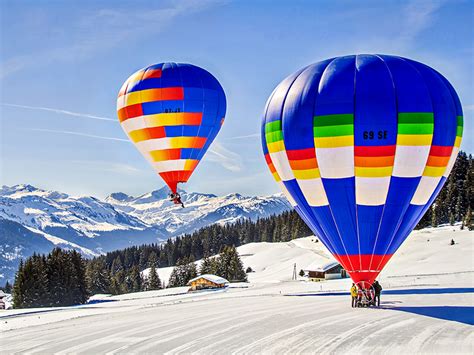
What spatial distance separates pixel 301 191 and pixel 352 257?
11.5 ft

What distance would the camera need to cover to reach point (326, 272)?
73188 millimetres

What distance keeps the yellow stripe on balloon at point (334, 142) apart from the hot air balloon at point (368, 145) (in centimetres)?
4

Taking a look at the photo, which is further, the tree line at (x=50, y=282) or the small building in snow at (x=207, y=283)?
the small building in snow at (x=207, y=283)

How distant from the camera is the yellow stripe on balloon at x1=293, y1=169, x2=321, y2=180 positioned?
25016 millimetres

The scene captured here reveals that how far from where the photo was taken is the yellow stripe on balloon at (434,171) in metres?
24.7

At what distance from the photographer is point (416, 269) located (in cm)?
6300

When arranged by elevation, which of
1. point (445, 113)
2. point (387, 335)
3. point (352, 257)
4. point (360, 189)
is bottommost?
point (387, 335)

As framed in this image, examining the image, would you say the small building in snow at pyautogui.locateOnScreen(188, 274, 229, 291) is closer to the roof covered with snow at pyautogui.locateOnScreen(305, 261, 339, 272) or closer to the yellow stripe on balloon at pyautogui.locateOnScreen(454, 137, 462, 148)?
the roof covered with snow at pyautogui.locateOnScreen(305, 261, 339, 272)

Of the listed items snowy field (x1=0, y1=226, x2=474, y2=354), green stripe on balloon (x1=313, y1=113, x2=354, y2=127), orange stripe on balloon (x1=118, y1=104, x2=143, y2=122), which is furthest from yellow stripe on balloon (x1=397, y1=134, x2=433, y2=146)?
orange stripe on balloon (x1=118, y1=104, x2=143, y2=122)

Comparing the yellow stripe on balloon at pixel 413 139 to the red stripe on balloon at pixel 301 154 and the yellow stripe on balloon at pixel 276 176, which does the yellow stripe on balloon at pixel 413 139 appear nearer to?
the red stripe on balloon at pixel 301 154

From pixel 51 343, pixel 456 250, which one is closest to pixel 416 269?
pixel 456 250

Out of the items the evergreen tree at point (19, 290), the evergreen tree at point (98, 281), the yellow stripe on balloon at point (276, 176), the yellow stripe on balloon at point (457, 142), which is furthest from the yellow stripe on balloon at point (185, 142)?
the evergreen tree at point (98, 281)

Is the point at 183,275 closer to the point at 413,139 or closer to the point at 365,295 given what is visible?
the point at 365,295

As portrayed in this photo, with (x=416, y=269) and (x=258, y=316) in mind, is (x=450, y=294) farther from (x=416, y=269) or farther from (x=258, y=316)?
(x=416, y=269)
